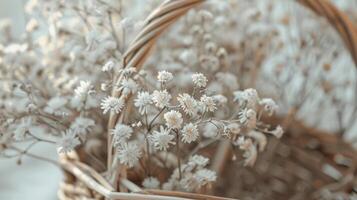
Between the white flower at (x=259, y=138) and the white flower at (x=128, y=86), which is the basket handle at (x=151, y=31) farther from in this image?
the white flower at (x=259, y=138)

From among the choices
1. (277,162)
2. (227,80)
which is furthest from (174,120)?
(277,162)

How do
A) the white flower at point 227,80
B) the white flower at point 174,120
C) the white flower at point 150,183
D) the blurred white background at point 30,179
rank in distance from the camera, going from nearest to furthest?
the white flower at point 174,120
the white flower at point 150,183
the white flower at point 227,80
the blurred white background at point 30,179

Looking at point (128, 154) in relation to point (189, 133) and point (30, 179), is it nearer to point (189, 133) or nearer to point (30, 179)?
point (189, 133)

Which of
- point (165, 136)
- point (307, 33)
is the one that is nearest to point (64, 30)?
point (165, 136)

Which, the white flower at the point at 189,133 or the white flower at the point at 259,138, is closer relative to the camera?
the white flower at the point at 189,133

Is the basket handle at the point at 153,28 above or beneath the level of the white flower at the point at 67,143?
above

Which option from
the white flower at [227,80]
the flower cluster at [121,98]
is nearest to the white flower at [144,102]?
the flower cluster at [121,98]

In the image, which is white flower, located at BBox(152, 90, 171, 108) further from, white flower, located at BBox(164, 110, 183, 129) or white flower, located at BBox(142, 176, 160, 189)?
white flower, located at BBox(142, 176, 160, 189)

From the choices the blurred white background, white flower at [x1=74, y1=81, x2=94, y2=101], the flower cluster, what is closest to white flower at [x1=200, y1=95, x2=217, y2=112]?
the flower cluster
